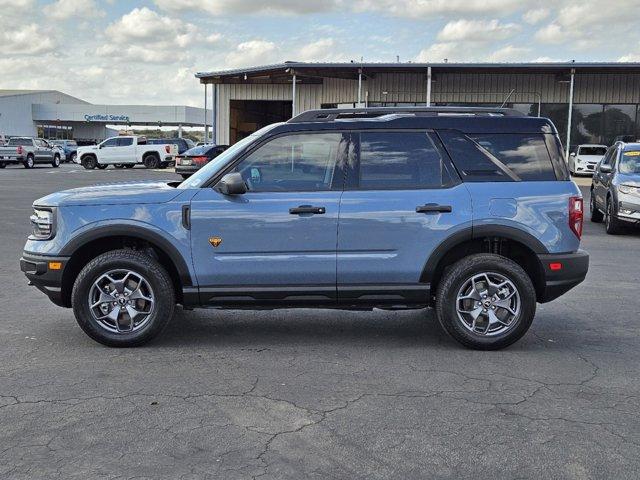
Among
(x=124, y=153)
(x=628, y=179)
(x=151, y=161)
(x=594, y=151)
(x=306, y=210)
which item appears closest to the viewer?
(x=306, y=210)

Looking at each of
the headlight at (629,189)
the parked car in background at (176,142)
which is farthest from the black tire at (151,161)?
the headlight at (629,189)

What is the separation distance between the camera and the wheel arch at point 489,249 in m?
5.58

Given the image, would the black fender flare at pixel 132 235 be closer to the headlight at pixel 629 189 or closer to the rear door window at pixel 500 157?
the rear door window at pixel 500 157

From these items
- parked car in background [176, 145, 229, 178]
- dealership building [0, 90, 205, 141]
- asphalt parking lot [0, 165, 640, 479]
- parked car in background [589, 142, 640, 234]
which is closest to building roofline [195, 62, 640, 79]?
parked car in background [176, 145, 229, 178]

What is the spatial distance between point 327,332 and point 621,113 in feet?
107

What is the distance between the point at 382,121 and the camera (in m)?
5.74

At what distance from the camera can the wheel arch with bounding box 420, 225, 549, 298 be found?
5582 millimetres

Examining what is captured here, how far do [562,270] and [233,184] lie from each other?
270 centimetres

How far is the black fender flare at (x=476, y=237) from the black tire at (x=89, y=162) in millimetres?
37872

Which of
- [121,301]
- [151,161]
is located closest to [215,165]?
[121,301]

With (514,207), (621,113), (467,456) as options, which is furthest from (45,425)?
(621,113)

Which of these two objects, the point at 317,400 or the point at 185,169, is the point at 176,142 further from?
the point at 317,400

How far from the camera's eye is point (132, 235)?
553 centimetres

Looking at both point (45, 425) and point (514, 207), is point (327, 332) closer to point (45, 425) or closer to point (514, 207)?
point (514, 207)
